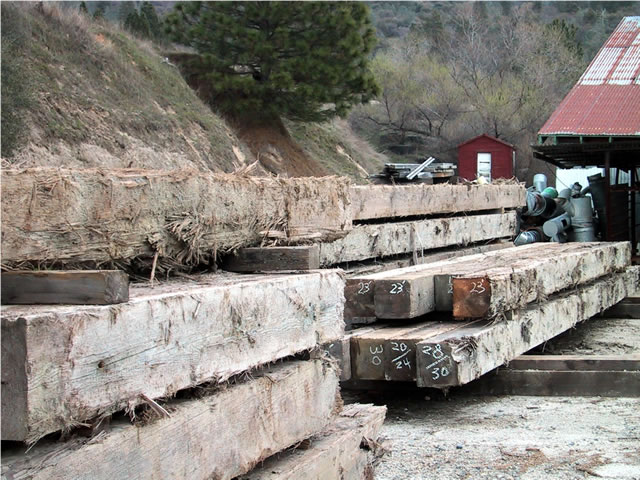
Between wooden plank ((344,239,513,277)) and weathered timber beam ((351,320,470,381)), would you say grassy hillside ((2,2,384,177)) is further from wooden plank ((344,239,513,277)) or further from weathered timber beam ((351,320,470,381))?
weathered timber beam ((351,320,470,381))

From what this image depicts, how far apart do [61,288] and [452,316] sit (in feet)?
15.3

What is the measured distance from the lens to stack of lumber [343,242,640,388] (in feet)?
18.7

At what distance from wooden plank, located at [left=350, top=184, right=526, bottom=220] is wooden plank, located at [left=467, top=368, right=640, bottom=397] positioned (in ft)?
6.01

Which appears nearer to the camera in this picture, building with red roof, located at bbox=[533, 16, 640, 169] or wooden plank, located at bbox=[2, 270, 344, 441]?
wooden plank, located at bbox=[2, 270, 344, 441]

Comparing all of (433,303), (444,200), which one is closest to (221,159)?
(444,200)

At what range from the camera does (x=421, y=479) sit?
4.74 meters

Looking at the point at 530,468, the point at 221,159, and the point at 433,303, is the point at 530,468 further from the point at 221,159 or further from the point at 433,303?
the point at 221,159

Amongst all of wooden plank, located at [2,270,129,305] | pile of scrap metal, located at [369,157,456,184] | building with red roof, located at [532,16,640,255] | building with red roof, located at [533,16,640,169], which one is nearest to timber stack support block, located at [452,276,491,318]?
wooden plank, located at [2,270,129,305]

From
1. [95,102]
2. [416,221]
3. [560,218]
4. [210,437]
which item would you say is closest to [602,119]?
[560,218]

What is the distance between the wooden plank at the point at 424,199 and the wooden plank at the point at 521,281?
1.23 meters

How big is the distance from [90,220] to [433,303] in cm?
420

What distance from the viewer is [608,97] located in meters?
19.1

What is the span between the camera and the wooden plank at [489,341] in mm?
5602

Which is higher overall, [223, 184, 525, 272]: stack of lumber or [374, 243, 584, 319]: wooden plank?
[223, 184, 525, 272]: stack of lumber
